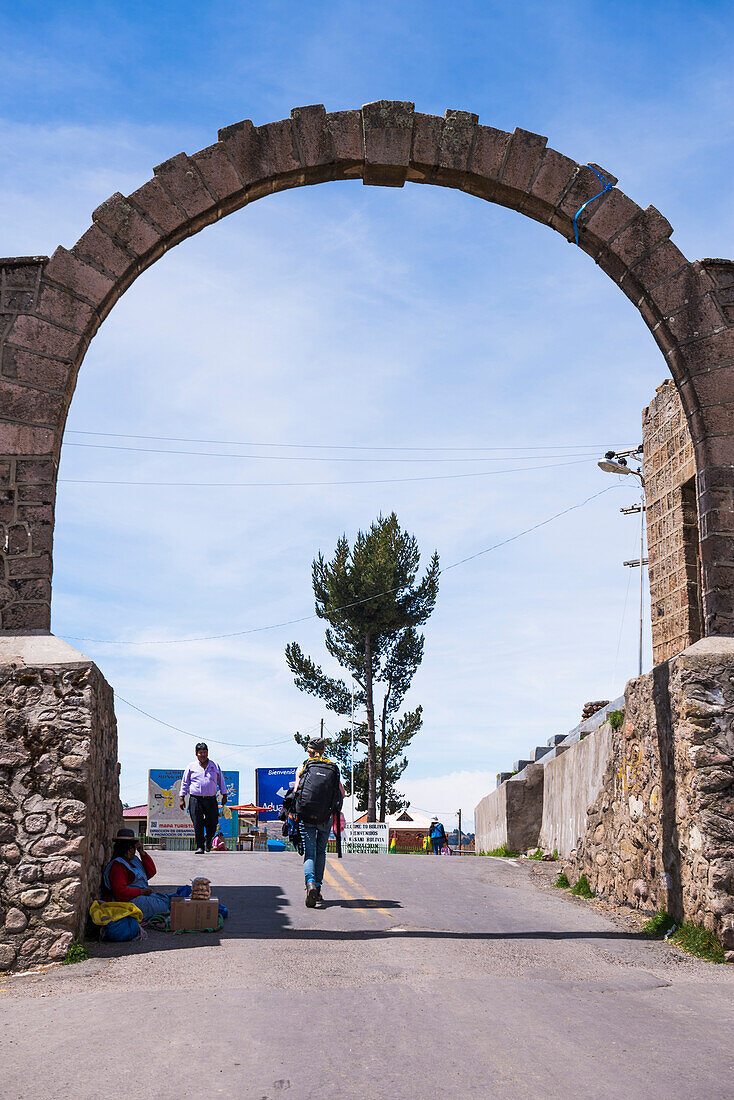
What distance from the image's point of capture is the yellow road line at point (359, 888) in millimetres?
9930

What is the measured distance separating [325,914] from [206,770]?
462 cm

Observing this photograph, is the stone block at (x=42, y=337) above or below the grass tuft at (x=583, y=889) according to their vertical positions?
above

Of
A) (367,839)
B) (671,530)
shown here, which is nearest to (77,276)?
(671,530)

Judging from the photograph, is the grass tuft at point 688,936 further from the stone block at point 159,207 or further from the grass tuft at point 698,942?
the stone block at point 159,207

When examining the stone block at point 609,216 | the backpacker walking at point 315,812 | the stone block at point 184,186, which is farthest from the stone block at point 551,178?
the backpacker walking at point 315,812

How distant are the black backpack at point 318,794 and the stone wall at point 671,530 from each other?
23.3 ft

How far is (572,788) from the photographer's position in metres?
15.7

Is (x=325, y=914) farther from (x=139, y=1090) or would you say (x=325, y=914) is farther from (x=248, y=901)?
(x=139, y=1090)

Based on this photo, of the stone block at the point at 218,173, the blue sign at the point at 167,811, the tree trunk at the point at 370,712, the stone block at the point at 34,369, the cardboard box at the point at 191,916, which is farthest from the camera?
the tree trunk at the point at 370,712

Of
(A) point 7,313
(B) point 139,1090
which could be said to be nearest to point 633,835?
(B) point 139,1090

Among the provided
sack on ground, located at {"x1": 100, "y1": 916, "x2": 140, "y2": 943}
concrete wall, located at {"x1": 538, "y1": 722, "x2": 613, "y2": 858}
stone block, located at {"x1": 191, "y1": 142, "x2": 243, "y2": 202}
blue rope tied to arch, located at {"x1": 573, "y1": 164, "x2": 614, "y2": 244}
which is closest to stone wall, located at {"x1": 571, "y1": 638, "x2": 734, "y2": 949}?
concrete wall, located at {"x1": 538, "y1": 722, "x2": 613, "y2": 858}

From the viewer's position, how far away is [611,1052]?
17.2ft

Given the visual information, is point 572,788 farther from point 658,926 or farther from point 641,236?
point 641,236

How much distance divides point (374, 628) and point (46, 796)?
36.1 m
